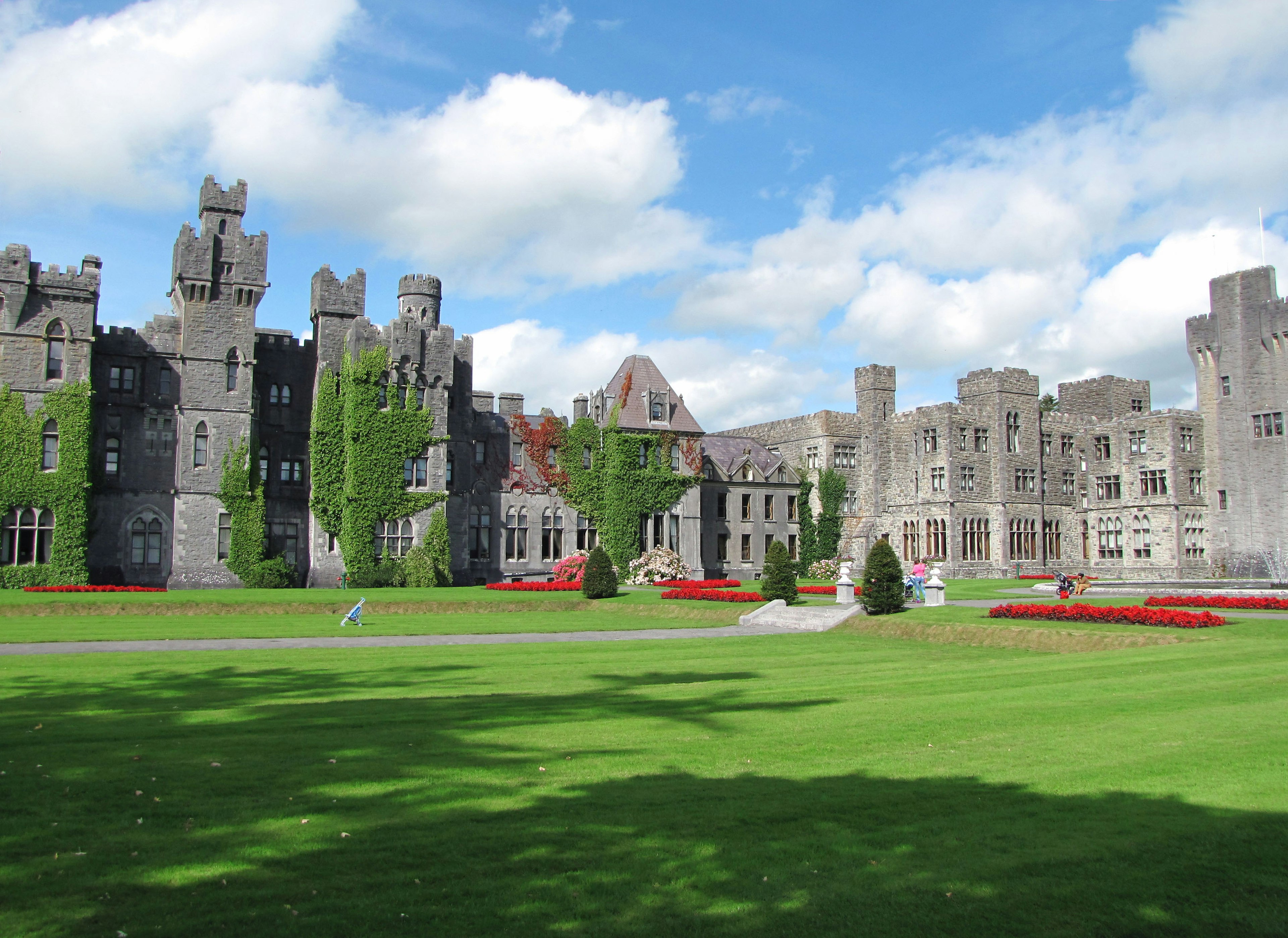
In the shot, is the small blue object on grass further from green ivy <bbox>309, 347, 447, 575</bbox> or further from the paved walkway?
green ivy <bbox>309, 347, 447, 575</bbox>

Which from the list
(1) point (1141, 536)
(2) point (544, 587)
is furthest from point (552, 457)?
(1) point (1141, 536)

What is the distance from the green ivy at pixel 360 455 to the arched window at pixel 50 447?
35.8 feet

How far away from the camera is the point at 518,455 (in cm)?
5738

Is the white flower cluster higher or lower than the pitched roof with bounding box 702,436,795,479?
lower

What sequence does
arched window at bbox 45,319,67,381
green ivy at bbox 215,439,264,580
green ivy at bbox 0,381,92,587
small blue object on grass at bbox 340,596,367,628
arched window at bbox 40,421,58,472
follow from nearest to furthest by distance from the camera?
small blue object on grass at bbox 340,596,367,628
green ivy at bbox 0,381,92,587
arched window at bbox 40,421,58,472
arched window at bbox 45,319,67,381
green ivy at bbox 215,439,264,580

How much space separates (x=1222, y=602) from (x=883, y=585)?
1174 cm

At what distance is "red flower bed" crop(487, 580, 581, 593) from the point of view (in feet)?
141

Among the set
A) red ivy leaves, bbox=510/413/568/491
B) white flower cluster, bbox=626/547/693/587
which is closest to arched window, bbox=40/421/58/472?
red ivy leaves, bbox=510/413/568/491

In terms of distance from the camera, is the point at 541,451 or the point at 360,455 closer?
the point at 360,455

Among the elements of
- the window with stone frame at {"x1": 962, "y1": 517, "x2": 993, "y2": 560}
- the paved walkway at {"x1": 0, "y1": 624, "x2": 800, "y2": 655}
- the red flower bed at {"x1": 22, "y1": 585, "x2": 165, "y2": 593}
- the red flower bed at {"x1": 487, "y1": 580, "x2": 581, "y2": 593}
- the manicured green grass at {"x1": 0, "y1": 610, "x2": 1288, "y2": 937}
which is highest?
the window with stone frame at {"x1": 962, "y1": 517, "x2": 993, "y2": 560}

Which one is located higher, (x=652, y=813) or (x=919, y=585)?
(x=919, y=585)

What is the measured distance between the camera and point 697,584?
44750mm

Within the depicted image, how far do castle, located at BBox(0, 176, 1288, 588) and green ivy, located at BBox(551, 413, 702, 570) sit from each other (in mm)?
717

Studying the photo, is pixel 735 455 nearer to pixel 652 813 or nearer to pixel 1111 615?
pixel 1111 615
